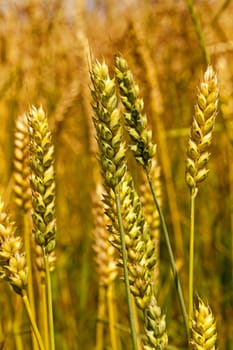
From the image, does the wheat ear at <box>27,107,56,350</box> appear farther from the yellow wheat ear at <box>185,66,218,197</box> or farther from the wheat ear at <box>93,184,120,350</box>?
the wheat ear at <box>93,184,120,350</box>

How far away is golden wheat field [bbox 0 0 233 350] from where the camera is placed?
0.52m

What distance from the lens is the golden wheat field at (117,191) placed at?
1.71 feet

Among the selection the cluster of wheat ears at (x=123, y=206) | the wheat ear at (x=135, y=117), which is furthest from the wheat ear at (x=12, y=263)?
the wheat ear at (x=135, y=117)

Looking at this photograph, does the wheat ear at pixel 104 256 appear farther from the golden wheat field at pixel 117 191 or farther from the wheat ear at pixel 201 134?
the wheat ear at pixel 201 134

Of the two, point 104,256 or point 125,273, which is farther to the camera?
point 104,256

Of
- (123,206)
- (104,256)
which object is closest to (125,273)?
(123,206)

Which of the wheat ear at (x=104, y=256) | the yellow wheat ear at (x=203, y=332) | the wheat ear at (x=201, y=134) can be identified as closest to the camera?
the yellow wheat ear at (x=203, y=332)

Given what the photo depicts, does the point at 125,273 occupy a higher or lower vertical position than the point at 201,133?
lower

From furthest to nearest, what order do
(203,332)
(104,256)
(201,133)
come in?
(104,256)
(201,133)
(203,332)

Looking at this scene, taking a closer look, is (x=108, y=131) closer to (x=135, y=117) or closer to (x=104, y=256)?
(x=135, y=117)

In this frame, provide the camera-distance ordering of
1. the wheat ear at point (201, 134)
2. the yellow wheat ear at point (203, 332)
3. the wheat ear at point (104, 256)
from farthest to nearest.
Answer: the wheat ear at point (104, 256)
the wheat ear at point (201, 134)
the yellow wheat ear at point (203, 332)

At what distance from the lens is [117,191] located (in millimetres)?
508

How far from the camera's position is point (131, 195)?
0.53 m

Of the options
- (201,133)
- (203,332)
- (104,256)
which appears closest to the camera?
(203,332)
